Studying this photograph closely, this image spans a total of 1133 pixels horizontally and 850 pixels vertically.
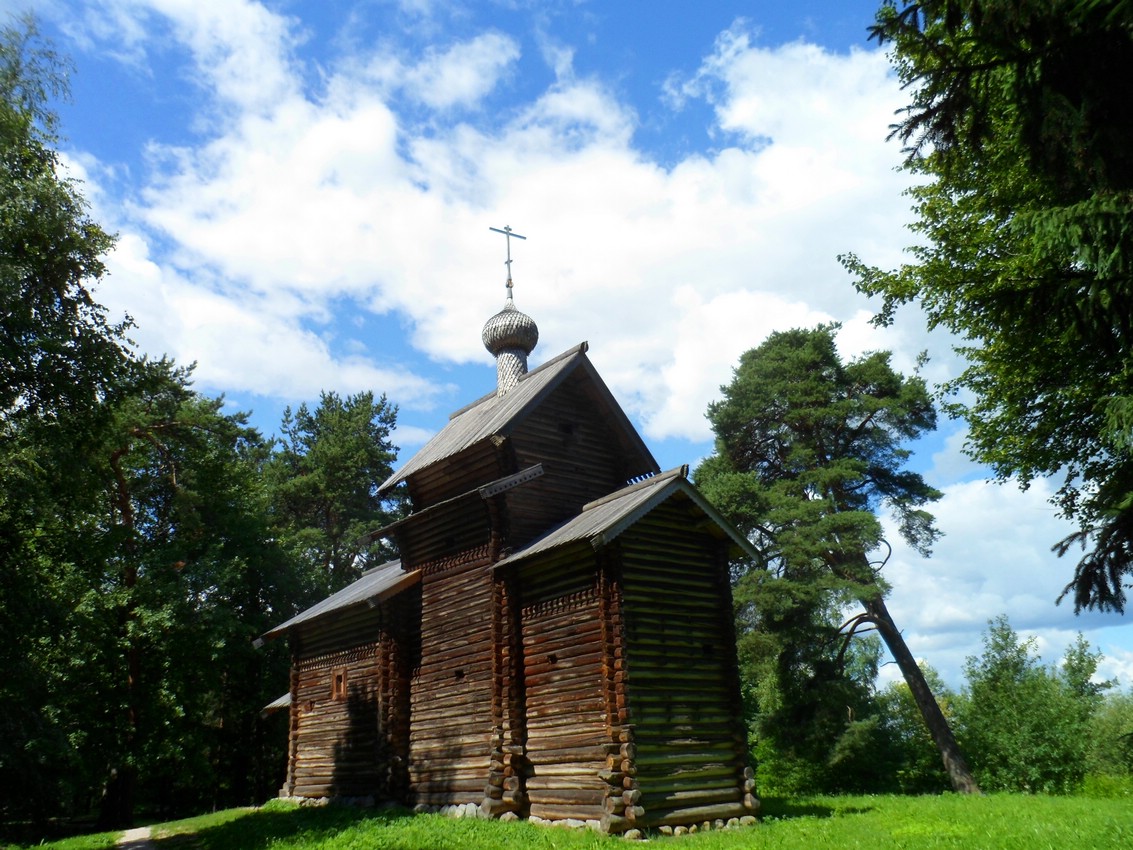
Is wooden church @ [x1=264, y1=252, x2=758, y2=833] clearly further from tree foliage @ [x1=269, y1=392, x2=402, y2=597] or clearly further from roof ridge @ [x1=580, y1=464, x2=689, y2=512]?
tree foliage @ [x1=269, y1=392, x2=402, y2=597]

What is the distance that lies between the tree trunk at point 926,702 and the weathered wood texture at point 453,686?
12996mm

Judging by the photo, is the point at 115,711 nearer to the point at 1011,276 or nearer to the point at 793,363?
the point at 793,363

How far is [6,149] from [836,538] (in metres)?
23.2

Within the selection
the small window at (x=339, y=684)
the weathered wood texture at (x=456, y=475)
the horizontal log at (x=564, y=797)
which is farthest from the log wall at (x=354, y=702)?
the horizontal log at (x=564, y=797)

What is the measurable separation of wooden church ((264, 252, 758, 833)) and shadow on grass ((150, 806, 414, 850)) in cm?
117

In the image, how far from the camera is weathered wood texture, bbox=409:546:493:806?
1755cm

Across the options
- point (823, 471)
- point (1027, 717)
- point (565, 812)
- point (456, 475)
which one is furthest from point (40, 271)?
point (1027, 717)

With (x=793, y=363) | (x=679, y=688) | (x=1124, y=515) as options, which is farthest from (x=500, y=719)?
(x=793, y=363)

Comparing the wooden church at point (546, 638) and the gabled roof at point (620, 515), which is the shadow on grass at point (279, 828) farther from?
the gabled roof at point (620, 515)

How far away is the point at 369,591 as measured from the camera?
70.4 feet

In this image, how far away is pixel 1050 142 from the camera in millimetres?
9844

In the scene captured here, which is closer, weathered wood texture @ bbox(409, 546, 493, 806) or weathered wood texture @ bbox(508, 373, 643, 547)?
weathered wood texture @ bbox(409, 546, 493, 806)

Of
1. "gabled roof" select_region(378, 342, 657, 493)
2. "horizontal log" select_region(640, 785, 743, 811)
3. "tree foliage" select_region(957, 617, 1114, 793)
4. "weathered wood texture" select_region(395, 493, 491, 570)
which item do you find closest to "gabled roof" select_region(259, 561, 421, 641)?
"weathered wood texture" select_region(395, 493, 491, 570)

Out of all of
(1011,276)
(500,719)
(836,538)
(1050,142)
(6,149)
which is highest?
(6,149)
